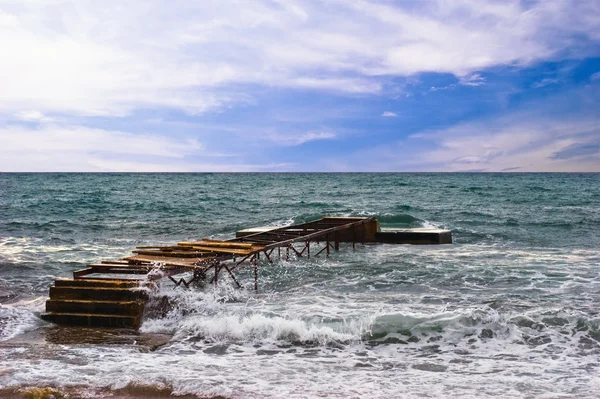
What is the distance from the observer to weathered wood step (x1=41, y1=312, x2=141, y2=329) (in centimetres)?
898

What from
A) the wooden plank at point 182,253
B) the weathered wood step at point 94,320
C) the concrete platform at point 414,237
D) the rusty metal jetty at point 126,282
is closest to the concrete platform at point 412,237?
the concrete platform at point 414,237

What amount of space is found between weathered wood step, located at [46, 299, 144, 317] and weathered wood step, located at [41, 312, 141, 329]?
0.31ft

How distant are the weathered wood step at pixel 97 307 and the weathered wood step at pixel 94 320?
0.31ft

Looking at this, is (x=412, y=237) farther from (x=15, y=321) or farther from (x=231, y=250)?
(x=15, y=321)

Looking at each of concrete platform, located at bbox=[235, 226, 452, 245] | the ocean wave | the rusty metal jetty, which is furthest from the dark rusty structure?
concrete platform, located at bbox=[235, 226, 452, 245]

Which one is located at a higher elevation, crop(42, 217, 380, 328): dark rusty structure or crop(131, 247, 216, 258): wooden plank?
crop(131, 247, 216, 258): wooden plank

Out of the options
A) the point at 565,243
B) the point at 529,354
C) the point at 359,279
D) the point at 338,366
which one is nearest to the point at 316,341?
the point at 338,366

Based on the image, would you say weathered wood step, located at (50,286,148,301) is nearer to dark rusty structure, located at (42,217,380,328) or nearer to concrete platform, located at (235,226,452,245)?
dark rusty structure, located at (42,217,380,328)

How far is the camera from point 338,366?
7422 millimetres

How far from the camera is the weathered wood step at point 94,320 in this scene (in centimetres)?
898

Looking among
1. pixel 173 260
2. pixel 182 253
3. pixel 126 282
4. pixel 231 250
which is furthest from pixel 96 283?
pixel 231 250

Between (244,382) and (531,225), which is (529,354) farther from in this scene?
(531,225)

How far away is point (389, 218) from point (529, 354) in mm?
22390

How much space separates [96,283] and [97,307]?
0.55 metres
